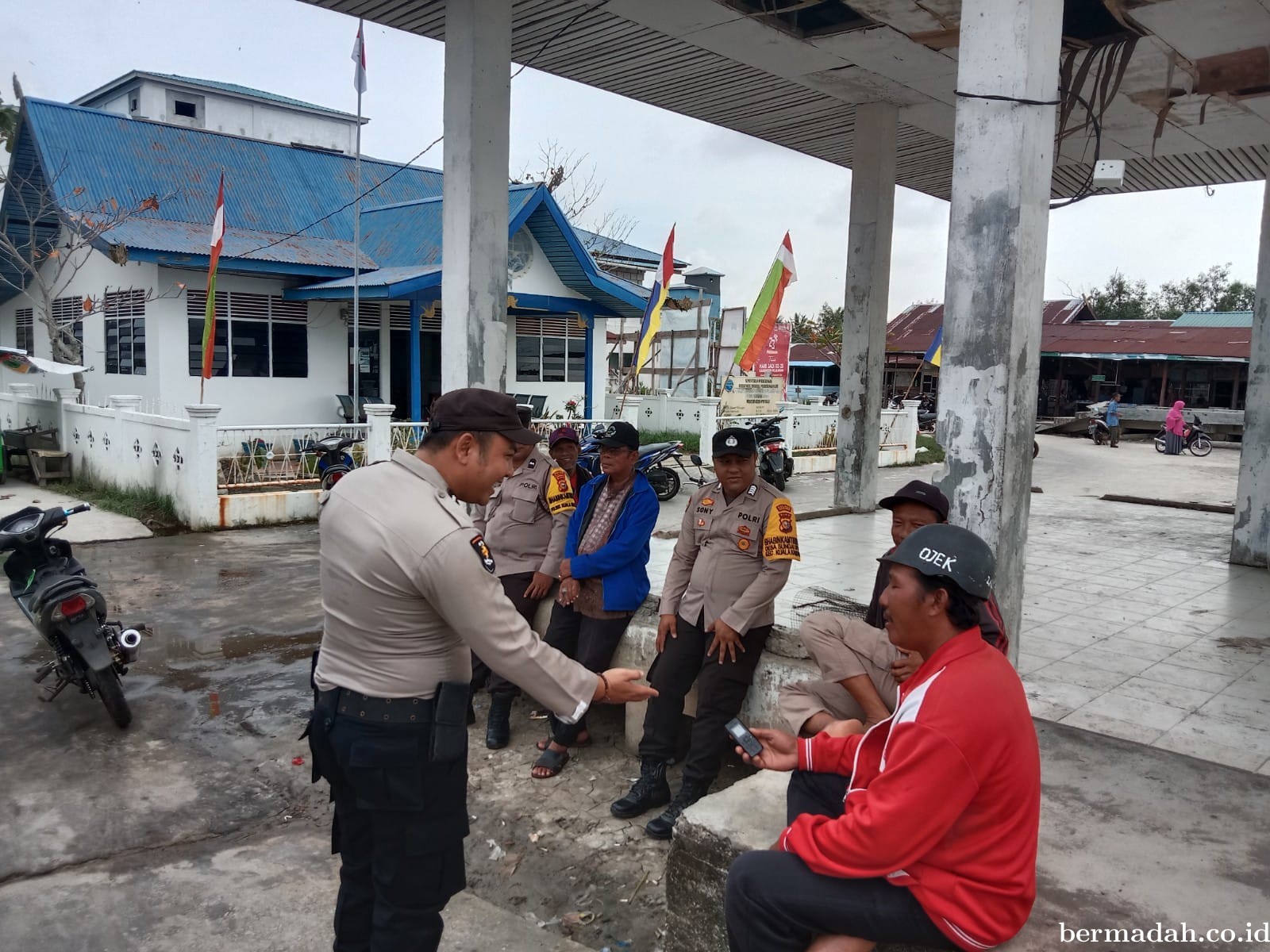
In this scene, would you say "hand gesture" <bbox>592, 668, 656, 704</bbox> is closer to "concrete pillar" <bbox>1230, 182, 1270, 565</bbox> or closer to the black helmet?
the black helmet

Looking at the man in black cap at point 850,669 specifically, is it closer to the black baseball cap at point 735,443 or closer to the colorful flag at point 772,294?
the black baseball cap at point 735,443

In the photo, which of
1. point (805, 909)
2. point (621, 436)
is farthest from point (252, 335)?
point (805, 909)

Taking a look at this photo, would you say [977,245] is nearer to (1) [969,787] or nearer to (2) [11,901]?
(1) [969,787]

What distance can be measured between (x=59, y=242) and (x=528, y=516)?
16.0 meters

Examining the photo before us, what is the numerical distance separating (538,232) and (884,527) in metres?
8.87

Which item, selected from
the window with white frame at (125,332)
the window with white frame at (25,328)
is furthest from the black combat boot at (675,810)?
the window with white frame at (25,328)

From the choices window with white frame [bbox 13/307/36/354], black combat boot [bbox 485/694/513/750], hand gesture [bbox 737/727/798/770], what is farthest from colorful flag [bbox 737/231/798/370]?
window with white frame [bbox 13/307/36/354]

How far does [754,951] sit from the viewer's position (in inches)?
81.9

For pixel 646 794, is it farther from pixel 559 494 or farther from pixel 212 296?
pixel 212 296

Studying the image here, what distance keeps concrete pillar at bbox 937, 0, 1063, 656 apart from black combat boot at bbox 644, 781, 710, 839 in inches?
60.5

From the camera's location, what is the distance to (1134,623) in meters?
5.70

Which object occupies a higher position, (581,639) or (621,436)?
(621,436)

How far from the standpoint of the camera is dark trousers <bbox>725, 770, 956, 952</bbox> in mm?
1955

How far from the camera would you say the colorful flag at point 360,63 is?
1160 cm
